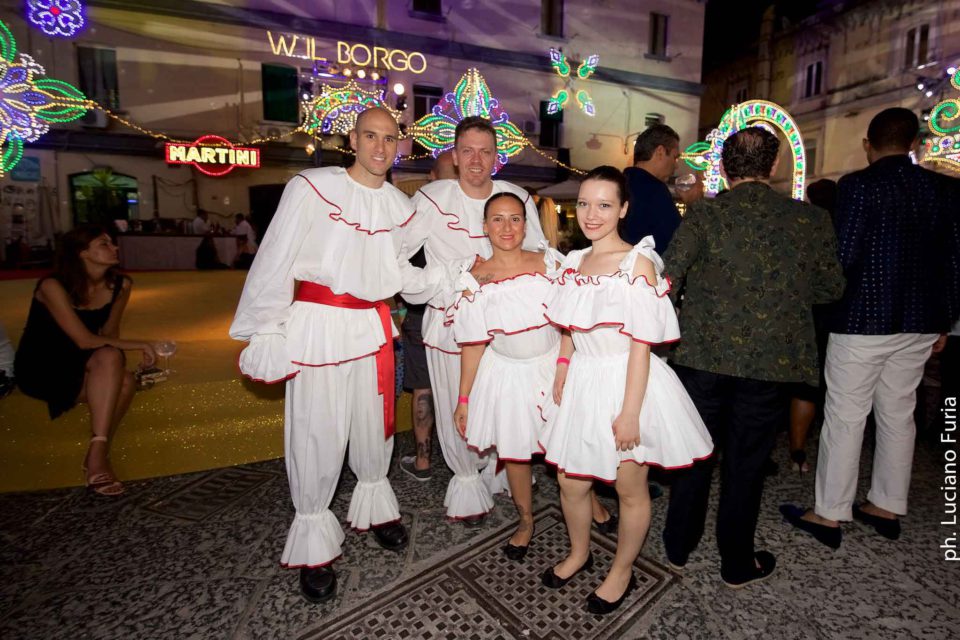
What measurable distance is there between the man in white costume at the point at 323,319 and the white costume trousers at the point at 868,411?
2.53m

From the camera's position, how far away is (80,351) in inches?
147

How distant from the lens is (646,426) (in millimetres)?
2275

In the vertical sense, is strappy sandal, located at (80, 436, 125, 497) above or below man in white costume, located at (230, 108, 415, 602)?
below

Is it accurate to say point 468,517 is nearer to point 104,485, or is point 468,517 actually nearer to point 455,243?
point 455,243

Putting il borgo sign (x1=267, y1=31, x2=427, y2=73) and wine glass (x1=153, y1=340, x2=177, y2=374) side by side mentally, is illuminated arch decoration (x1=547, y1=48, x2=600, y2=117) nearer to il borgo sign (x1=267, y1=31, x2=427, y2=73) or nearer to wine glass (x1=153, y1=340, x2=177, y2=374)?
il borgo sign (x1=267, y1=31, x2=427, y2=73)

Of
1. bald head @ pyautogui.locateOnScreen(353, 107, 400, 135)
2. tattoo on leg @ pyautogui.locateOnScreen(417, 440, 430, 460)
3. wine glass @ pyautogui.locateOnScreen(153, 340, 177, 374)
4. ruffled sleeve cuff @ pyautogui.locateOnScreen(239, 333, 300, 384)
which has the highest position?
bald head @ pyautogui.locateOnScreen(353, 107, 400, 135)

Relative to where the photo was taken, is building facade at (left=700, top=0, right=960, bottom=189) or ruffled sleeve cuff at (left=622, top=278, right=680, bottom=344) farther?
building facade at (left=700, top=0, right=960, bottom=189)

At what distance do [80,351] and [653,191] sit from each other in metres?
4.14

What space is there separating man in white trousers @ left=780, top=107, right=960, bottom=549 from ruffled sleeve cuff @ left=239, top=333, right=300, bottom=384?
291 centimetres

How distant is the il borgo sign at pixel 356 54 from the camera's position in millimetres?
16203

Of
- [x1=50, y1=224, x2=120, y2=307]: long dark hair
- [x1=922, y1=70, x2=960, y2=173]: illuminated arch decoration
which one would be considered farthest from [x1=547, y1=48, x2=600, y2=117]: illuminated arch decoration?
[x1=50, y1=224, x2=120, y2=307]: long dark hair

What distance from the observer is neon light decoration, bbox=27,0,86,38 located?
46.9 ft

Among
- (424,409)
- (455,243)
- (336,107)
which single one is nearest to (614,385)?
(455,243)

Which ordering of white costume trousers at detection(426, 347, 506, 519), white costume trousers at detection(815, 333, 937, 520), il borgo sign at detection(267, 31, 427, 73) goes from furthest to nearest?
il borgo sign at detection(267, 31, 427, 73)
white costume trousers at detection(426, 347, 506, 519)
white costume trousers at detection(815, 333, 937, 520)
